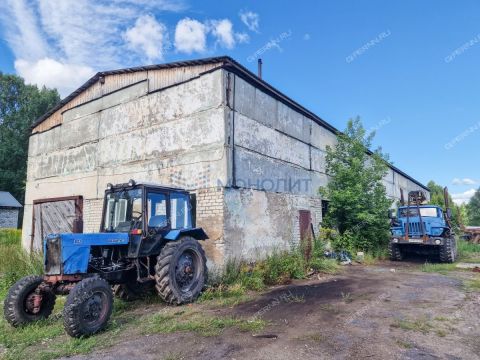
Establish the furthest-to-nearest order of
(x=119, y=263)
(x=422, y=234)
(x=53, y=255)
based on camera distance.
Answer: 1. (x=422, y=234)
2. (x=119, y=263)
3. (x=53, y=255)

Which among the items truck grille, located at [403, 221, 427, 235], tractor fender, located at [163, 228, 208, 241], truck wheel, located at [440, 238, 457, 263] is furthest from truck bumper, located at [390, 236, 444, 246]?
tractor fender, located at [163, 228, 208, 241]

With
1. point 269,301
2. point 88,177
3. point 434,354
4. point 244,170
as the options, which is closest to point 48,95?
point 88,177

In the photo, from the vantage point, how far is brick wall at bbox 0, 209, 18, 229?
28400mm

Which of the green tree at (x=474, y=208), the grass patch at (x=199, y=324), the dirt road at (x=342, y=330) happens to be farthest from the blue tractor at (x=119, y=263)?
the green tree at (x=474, y=208)

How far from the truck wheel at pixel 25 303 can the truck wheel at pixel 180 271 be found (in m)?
1.67

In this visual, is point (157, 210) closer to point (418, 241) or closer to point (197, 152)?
point (197, 152)

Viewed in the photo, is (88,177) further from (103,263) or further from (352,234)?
(352,234)

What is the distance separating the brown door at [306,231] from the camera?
412 inches

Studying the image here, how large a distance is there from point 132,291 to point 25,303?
6.14 ft

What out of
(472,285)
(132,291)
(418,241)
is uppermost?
(418,241)

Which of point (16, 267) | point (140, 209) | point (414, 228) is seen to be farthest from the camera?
point (414, 228)

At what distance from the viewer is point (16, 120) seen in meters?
32.0

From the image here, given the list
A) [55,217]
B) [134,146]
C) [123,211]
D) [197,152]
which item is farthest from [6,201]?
[123,211]

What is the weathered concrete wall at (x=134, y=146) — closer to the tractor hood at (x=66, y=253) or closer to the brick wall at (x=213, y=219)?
the brick wall at (x=213, y=219)
